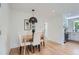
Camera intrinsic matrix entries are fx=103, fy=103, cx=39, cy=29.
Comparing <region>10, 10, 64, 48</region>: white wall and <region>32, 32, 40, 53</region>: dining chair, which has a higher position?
<region>10, 10, 64, 48</region>: white wall

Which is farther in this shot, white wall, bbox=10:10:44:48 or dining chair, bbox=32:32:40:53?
dining chair, bbox=32:32:40:53

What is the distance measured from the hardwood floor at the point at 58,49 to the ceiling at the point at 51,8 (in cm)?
56

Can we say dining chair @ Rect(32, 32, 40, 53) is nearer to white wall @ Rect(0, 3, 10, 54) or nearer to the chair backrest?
the chair backrest

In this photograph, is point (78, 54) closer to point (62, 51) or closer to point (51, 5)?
point (62, 51)

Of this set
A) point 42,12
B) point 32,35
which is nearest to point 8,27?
point 32,35

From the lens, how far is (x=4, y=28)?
180 cm

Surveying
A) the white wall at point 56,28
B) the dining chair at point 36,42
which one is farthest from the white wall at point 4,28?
the white wall at point 56,28

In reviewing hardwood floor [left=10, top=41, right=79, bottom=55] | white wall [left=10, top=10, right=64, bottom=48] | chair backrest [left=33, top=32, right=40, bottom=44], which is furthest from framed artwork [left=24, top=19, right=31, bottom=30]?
hardwood floor [left=10, top=41, right=79, bottom=55]

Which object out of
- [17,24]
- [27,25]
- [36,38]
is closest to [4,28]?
[17,24]

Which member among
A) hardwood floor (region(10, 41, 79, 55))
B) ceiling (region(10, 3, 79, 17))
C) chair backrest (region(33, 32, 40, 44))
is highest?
ceiling (region(10, 3, 79, 17))

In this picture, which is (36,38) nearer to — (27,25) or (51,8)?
(27,25)

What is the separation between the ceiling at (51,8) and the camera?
5.92 feet

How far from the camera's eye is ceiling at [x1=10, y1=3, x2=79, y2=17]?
1805 mm

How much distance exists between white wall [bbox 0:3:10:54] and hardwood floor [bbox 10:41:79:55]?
0.15m
